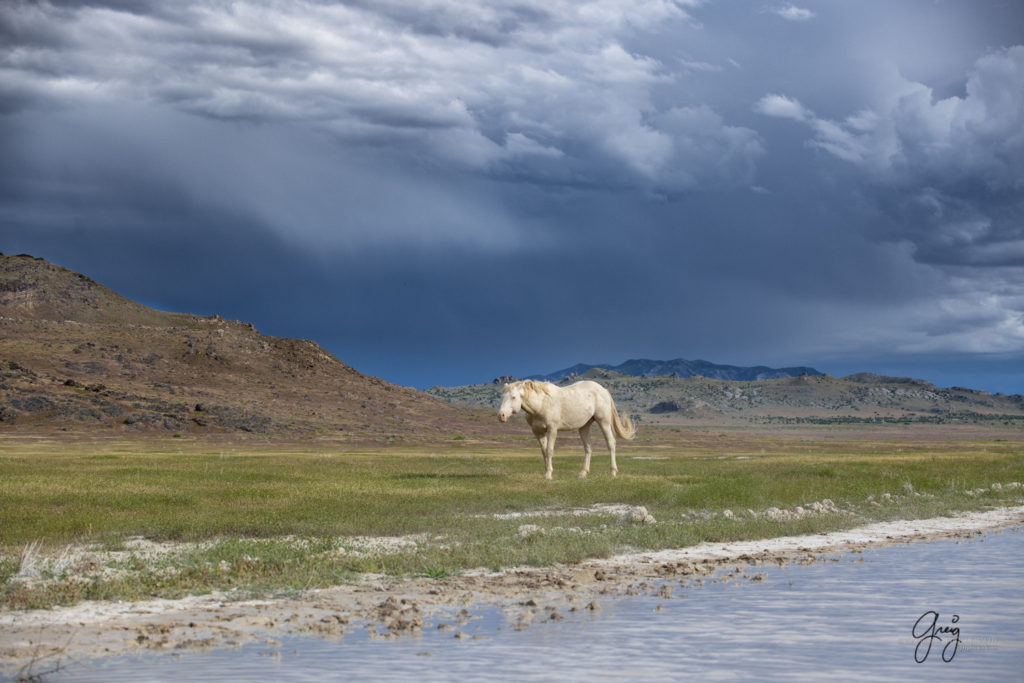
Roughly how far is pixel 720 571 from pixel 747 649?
17.6 feet

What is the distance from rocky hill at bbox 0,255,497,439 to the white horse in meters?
65.4

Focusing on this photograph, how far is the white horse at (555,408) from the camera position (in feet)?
105

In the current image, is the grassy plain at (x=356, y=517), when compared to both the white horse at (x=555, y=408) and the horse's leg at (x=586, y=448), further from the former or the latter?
the white horse at (x=555, y=408)

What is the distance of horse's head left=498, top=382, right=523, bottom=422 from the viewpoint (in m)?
31.1

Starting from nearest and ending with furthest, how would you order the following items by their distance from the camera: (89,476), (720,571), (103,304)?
(720,571), (89,476), (103,304)

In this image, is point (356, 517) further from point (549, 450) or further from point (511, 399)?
point (549, 450)

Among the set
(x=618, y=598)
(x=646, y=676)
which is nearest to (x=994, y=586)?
(x=618, y=598)

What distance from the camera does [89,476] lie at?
31.2m

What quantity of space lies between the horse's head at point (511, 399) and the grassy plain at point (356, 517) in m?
2.17

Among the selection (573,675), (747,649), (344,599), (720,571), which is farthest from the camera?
(720,571)

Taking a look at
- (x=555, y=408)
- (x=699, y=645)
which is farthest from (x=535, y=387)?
(x=699, y=645)

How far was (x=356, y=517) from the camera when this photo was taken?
21109 mm

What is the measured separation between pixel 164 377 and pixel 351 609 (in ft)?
383

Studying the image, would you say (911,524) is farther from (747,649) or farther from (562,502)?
(747,649)
